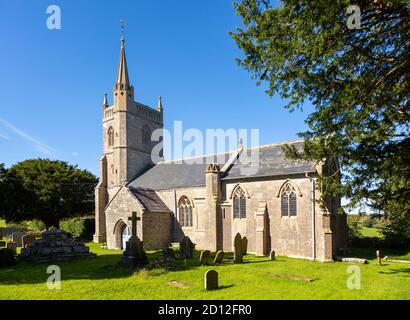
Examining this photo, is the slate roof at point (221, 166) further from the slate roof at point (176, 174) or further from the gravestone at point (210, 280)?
the gravestone at point (210, 280)

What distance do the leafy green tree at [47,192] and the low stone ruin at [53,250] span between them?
1861 cm

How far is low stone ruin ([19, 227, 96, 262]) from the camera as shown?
20.2 meters

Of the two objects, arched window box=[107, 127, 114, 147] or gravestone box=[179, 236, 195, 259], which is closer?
gravestone box=[179, 236, 195, 259]

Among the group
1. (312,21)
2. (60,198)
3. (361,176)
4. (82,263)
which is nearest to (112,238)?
(82,263)

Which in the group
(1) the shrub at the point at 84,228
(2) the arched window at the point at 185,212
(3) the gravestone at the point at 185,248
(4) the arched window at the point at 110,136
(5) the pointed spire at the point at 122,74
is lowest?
(1) the shrub at the point at 84,228

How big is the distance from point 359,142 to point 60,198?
129 ft

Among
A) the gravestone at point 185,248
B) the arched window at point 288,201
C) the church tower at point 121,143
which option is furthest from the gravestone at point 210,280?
the church tower at point 121,143

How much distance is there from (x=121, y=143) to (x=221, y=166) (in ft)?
45.5

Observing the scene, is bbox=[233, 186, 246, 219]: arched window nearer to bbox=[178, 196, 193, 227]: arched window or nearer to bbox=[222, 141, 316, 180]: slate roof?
bbox=[222, 141, 316, 180]: slate roof

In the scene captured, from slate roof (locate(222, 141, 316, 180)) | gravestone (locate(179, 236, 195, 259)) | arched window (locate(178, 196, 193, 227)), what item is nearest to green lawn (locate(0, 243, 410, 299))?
gravestone (locate(179, 236, 195, 259))

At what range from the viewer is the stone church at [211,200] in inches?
850

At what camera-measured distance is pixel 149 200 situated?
2859cm

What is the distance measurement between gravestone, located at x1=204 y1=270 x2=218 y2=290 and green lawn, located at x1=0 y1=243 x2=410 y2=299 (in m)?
0.26
